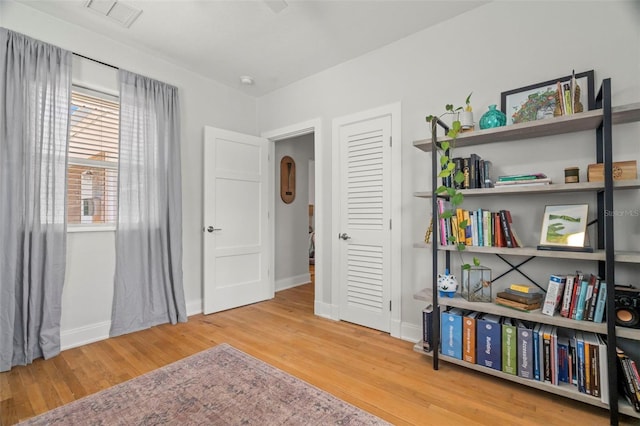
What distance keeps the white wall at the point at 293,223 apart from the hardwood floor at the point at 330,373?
149 centimetres

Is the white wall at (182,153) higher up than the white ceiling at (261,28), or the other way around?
the white ceiling at (261,28)

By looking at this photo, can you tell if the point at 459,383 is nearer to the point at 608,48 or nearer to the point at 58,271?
the point at 608,48

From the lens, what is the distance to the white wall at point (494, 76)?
185cm

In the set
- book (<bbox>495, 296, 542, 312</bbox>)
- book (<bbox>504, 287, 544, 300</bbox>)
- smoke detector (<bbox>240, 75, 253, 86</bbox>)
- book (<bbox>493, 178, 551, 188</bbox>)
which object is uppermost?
smoke detector (<bbox>240, 75, 253, 86</bbox>)

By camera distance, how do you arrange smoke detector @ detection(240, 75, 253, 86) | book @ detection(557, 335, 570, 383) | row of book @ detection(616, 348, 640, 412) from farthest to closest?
smoke detector @ detection(240, 75, 253, 86) < book @ detection(557, 335, 570, 383) < row of book @ detection(616, 348, 640, 412)

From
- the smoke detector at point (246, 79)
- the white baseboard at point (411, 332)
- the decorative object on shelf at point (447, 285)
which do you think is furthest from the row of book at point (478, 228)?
the smoke detector at point (246, 79)

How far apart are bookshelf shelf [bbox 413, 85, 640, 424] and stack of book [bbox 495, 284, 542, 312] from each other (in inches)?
1.3

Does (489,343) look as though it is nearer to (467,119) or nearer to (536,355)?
(536,355)

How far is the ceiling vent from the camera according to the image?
226 cm

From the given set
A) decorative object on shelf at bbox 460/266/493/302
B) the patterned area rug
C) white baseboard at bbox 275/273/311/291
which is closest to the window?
the patterned area rug

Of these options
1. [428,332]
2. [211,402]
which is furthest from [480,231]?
[211,402]

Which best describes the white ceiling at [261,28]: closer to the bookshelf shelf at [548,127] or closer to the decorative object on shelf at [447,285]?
the bookshelf shelf at [548,127]

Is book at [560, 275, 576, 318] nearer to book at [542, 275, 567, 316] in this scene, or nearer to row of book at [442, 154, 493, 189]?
book at [542, 275, 567, 316]

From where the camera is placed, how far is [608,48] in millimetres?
1867
